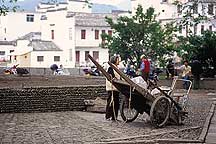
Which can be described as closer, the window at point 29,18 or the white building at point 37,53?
the white building at point 37,53

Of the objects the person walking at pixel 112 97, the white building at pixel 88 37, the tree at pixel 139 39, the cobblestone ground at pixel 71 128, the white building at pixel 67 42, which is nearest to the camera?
the cobblestone ground at pixel 71 128

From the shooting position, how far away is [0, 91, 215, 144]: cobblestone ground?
442 inches

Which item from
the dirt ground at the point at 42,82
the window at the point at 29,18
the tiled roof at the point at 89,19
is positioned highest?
the window at the point at 29,18

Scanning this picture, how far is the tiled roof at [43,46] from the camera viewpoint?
70.1m

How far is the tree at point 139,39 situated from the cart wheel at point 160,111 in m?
30.4

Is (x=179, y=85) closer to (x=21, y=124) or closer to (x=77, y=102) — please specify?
(x=77, y=102)

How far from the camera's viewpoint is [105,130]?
12.5 meters

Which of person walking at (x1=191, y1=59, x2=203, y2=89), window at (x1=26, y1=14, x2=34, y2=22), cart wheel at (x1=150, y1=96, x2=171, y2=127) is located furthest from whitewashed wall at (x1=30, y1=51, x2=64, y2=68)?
cart wheel at (x1=150, y1=96, x2=171, y2=127)

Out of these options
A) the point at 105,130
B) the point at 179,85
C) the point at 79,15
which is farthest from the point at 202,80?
the point at 79,15

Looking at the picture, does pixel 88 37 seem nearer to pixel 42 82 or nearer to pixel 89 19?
pixel 89 19

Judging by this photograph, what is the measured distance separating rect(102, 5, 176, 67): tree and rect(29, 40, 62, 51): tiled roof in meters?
26.7

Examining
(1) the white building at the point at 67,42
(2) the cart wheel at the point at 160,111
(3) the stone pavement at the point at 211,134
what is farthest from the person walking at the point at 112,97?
(1) the white building at the point at 67,42

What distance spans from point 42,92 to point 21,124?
3360 mm

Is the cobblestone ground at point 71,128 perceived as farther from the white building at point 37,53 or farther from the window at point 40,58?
the window at point 40,58
